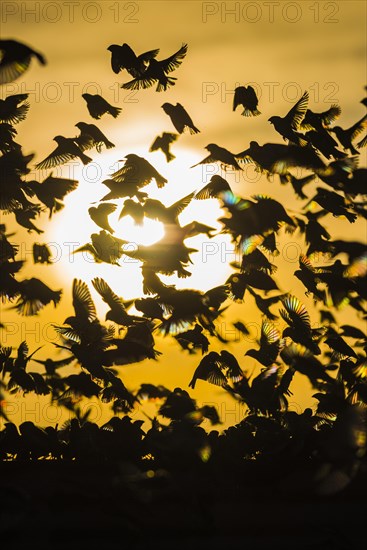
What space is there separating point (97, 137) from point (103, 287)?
1245 millimetres

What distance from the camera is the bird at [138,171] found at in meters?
5.15

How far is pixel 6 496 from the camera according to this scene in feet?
11.6

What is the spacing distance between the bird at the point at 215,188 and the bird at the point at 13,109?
165 cm

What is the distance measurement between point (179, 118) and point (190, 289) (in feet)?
4.73

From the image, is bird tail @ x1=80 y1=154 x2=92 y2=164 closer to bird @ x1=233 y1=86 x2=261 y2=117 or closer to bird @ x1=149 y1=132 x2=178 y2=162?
bird @ x1=149 y1=132 x2=178 y2=162

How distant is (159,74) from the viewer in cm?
529

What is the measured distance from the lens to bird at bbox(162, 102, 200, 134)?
528cm

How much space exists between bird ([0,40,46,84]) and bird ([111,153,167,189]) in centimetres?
110

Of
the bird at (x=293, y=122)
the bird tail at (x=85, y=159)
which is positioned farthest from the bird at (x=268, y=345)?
the bird tail at (x=85, y=159)

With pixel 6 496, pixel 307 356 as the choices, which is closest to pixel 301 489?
pixel 307 356

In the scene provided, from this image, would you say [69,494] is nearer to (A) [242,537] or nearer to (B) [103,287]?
(A) [242,537]

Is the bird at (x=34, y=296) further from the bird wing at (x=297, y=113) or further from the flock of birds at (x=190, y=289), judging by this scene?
the bird wing at (x=297, y=113)

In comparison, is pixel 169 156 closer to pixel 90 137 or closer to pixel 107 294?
pixel 90 137

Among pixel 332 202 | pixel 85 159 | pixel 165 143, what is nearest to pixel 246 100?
pixel 165 143
